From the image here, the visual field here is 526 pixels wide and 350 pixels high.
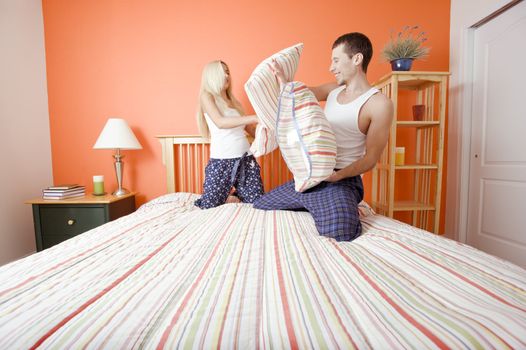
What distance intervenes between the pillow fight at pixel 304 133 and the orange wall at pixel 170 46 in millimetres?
509

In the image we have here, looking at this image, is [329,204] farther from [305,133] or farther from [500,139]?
[500,139]

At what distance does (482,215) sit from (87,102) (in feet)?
10.5

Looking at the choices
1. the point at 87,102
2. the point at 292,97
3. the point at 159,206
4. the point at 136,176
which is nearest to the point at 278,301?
the point at 292,97

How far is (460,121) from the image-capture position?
78.2 inches

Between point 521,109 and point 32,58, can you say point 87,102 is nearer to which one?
point 32,58

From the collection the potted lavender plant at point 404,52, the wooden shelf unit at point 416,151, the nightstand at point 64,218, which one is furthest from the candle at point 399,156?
the nightstand at point 64,218

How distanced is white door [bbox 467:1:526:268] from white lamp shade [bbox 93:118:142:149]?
256 cm

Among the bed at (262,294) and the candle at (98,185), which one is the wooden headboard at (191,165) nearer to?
the candle at (98,185)

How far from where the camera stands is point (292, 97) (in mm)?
942

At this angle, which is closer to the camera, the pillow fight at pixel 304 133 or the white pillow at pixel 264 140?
the pillow fight at pixel 304 133

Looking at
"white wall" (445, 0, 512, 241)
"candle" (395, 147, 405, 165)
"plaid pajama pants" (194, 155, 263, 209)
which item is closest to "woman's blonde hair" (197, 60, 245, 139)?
"plaid pajama pants" (194, 155, 263, 209)

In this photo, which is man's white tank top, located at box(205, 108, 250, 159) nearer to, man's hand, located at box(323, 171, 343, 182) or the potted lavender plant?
man's hand, located at box(323, 171, 343, 182)

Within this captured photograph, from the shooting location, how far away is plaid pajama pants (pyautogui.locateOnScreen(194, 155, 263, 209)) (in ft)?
4.98

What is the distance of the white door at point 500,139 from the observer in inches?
65.6
